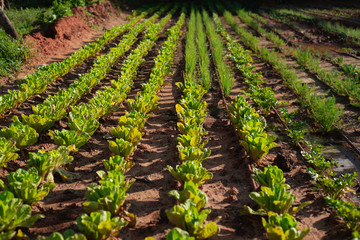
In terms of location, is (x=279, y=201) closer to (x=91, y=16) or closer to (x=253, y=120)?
(x=253, y=120)

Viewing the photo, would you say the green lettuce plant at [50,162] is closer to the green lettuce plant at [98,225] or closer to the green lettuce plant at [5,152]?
the green lettuce plant at [5,152]

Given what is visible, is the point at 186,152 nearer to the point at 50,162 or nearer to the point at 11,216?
the point at 50,162

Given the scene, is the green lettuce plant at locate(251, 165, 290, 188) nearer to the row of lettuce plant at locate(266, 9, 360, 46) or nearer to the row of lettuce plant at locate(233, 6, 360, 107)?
the row of lettuce plant at locate(233, 6, 360, 107)

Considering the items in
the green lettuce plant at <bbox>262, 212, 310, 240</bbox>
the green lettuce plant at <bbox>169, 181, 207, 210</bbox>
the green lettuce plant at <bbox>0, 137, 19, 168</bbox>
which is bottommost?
the green lettuce plant at <bbox>262, 212, 310, 240</bbox>

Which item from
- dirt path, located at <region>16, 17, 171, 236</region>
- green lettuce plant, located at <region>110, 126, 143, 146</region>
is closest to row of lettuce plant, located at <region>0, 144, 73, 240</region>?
dirt path, located at <region>16, 17, 171, 236</region>

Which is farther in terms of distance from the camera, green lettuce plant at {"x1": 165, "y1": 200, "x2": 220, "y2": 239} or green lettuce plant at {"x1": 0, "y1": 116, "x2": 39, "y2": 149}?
green lettuce plant at {"x1": 0, "y1": 116, "x2": 39, "y2": 149}

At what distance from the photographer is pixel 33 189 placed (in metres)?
2.84

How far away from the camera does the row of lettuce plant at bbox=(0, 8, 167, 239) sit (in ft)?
8.20

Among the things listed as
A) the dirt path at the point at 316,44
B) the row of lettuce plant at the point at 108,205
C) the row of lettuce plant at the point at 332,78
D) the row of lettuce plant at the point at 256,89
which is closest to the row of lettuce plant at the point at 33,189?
the row of lettuce plant at the point at 108,205

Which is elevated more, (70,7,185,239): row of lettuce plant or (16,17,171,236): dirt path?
(70,7,185,239): row of lettuce plant

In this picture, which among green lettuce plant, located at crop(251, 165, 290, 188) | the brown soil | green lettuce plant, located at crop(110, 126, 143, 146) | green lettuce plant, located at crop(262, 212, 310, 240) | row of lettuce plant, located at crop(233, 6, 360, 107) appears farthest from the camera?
the brown soil

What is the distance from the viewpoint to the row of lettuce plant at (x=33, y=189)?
2.50 metres

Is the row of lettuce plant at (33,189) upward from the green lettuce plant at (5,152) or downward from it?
downward

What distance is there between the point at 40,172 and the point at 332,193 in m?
2.96
